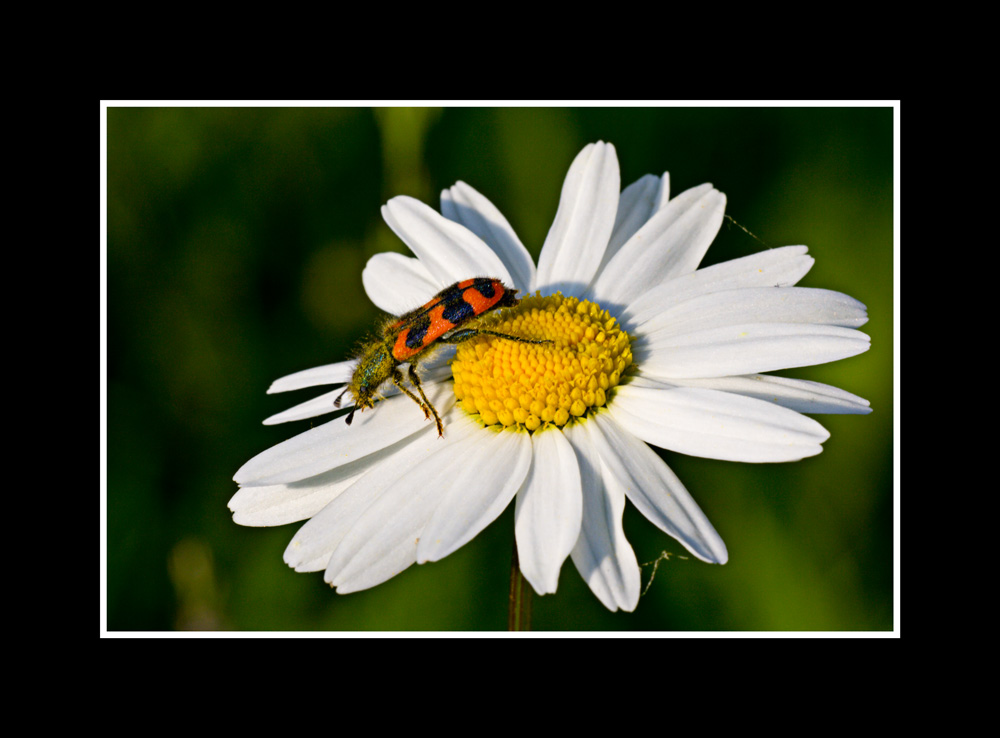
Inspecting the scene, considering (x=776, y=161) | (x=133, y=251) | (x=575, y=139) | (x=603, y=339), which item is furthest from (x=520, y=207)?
(x=133, y=251)

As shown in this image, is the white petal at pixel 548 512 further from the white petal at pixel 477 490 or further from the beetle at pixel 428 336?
the beetle at pixel 428 336

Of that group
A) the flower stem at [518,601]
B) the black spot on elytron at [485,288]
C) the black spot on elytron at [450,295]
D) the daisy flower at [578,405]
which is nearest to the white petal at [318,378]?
the daisy flower at [578,405]

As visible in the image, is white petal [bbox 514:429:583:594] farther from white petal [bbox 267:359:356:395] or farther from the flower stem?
white petal [bbox 267:359:356:395]

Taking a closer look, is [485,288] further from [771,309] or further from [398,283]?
[771,309]

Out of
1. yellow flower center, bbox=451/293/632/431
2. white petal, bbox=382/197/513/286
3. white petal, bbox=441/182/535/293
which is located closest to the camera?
yellow flower center, bbox=451/293/632/431

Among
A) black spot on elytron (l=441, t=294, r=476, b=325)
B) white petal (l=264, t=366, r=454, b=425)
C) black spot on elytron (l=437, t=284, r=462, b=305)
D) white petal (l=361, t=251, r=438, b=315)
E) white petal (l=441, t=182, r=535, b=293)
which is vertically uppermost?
white petal (l=441, t=182, r=535, b=293)

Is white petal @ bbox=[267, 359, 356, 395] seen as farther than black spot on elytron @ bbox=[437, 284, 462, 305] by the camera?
Yes

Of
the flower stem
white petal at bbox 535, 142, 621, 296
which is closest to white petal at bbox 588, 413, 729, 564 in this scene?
the flower stem
